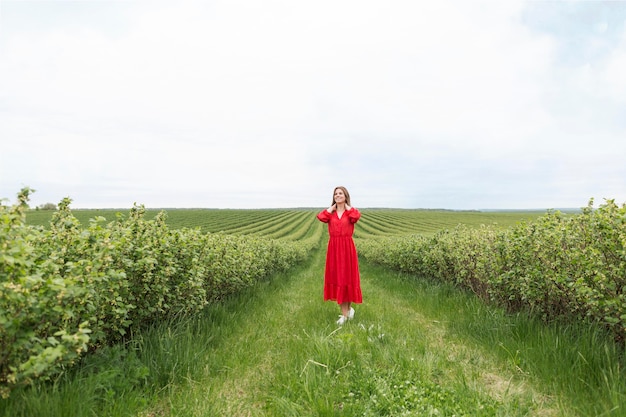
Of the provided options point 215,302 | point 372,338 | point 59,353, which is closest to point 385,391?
point 372,338

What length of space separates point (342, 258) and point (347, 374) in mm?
2960

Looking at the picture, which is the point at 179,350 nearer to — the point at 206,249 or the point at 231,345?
the point at 231,345

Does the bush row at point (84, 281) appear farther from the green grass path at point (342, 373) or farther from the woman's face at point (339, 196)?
the woman's face at point (339, 196)

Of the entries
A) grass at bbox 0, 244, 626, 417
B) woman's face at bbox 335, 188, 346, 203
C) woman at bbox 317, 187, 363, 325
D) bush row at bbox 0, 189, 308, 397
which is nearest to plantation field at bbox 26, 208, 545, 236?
woman at bbox 317, 187, 363, 325

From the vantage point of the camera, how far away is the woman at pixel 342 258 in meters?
6.48

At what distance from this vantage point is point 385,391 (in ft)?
11.0

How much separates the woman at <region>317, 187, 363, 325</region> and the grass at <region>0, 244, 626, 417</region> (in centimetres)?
85

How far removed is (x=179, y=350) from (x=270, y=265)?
26.8ft

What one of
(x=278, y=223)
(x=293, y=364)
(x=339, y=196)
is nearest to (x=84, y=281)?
(x=293, y=364)

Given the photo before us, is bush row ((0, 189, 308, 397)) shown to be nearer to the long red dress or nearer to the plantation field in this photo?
the long red dress

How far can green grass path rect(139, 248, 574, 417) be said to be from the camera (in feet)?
10.4

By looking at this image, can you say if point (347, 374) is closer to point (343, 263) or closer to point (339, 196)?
point (343, 263)

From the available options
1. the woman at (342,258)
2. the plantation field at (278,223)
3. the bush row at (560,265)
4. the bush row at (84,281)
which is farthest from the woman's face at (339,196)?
the plantation field at (278,223)

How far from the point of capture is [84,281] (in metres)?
2.73
